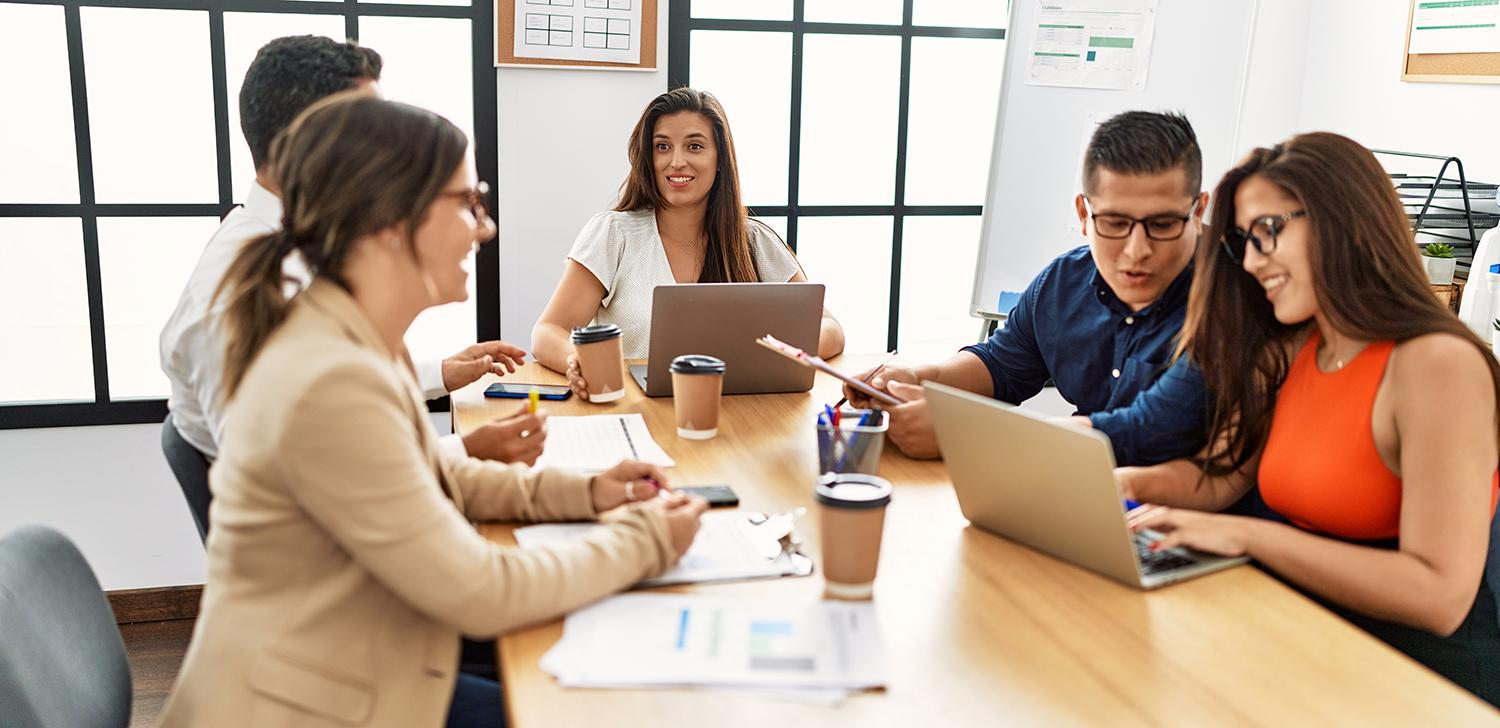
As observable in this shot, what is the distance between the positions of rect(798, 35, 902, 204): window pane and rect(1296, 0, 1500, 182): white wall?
1.13 meters

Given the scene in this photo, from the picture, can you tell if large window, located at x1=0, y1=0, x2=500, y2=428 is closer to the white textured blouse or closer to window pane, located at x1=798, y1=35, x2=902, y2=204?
the white textured blouse

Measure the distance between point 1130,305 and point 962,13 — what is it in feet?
6.27

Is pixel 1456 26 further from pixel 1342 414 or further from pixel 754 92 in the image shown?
pixel 1342 414

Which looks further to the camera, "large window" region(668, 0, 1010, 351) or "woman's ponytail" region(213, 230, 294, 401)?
"large window" region(668, 0, 1010, 351)

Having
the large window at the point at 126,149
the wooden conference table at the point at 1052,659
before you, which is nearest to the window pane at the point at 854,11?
the large window at the point at 126,149

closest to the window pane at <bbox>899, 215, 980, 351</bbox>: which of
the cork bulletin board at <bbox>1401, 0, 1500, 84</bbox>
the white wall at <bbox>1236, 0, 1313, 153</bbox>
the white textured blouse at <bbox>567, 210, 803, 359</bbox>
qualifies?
the white wall at <bbox>1236, 0, 1313, 153</bbox>

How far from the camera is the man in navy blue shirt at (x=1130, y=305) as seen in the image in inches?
66.6

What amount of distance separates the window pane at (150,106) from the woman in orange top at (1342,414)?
250 cm

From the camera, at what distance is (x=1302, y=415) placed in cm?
157

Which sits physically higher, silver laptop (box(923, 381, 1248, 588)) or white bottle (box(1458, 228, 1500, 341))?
white bottle (box(1458, 228, 1500, 341))

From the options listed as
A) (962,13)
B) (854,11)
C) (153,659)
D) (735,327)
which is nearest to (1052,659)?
(735,327)

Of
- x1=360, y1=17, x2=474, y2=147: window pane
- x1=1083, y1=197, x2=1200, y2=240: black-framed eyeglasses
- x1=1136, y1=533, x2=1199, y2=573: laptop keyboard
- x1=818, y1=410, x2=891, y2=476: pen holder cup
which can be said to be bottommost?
x1=1136, y1=533, x2=1199, y2=573: laptop keyboard

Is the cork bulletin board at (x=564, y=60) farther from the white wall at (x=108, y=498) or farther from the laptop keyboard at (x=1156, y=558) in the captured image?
the laptop keyboard at (x=1156, y=558)

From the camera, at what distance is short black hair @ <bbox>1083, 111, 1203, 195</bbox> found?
→ 181 cm
